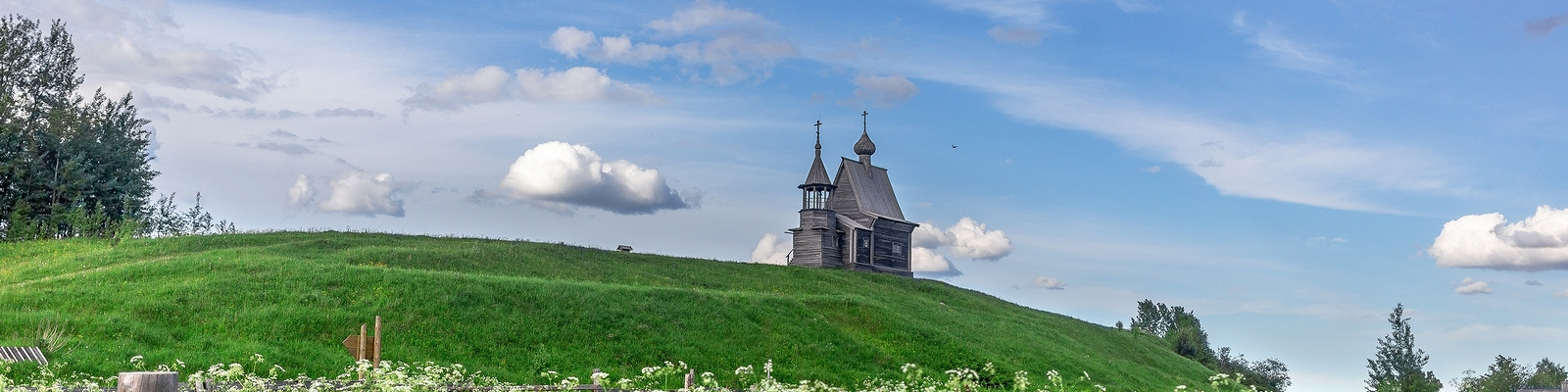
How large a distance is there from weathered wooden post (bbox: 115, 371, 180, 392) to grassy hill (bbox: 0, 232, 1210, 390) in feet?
61.1

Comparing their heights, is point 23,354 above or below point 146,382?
below

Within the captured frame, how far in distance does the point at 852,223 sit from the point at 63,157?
46.7 metres

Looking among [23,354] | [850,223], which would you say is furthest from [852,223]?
[23,354]

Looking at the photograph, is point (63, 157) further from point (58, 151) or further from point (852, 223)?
point (852, 223)

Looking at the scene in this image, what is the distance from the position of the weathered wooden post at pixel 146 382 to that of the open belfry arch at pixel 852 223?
211 ft

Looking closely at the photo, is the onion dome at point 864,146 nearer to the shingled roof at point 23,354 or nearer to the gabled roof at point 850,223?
the gabled roof at point 850,223

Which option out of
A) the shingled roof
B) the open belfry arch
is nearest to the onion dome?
the open belfry arch

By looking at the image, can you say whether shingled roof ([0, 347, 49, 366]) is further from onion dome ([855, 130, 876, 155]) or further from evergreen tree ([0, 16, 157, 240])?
onion dome ([855, 130, 876, 155])

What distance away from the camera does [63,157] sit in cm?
6056

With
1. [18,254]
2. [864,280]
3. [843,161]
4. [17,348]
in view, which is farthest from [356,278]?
[843,161]

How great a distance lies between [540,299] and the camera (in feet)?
120

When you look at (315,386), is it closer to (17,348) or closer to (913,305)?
(17,348)

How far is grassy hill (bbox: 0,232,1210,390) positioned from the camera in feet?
97.3

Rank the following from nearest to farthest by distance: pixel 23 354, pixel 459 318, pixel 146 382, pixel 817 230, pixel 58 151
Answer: pixel 146 382
pixel 23 354
pixel 459 318
pixel 58 151
pixel 817 230
